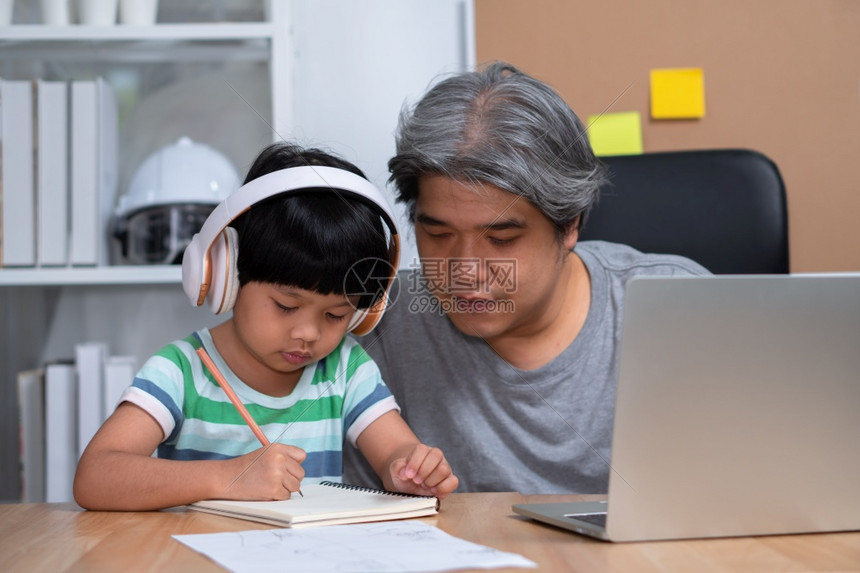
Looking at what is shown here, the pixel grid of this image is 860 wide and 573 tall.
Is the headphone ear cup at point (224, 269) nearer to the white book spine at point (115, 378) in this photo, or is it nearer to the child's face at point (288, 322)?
the child's face at point (288, 322)

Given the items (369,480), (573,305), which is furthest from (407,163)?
(369,480)

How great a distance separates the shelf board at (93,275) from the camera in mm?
1462

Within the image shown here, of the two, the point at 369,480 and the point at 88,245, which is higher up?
the point at 88,245

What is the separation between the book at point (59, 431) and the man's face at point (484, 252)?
732 millimetres

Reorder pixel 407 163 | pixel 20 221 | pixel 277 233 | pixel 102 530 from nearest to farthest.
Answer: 1. pixel 102 530
2. pixel 277 233
3. pixel 407 163
4. pixel 20 221

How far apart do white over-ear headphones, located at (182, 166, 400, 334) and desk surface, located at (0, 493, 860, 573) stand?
0.29 meters

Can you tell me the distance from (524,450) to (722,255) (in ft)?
1.42

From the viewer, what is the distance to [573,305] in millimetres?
1326

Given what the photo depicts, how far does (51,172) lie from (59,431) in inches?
18.3

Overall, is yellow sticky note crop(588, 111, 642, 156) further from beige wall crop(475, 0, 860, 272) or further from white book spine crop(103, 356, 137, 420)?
white book spine crop(103, 356, 137, 420)

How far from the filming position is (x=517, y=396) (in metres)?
1.26

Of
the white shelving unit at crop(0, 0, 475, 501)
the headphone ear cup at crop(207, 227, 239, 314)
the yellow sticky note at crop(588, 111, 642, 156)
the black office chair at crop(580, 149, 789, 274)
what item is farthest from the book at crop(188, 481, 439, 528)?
the yellow sticky note at crop(588, 111, 642, 156)

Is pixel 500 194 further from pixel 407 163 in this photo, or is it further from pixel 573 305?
pixel 573 305

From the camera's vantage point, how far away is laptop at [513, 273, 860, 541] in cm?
59
